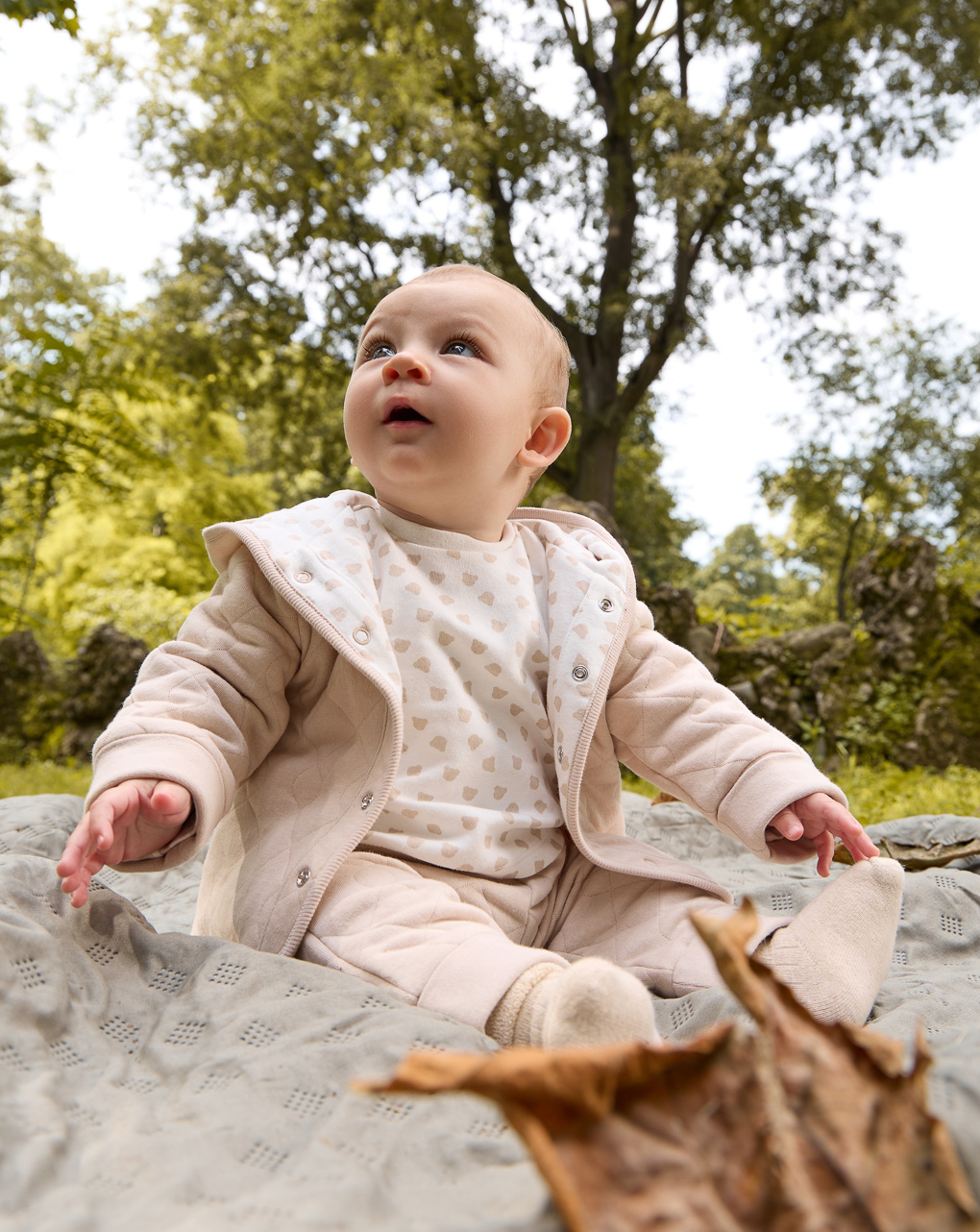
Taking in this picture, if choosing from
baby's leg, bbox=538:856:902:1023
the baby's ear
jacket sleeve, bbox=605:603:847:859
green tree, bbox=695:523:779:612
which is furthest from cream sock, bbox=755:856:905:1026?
green tree, bbox=695:523:779:612

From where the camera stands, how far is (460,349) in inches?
57.5

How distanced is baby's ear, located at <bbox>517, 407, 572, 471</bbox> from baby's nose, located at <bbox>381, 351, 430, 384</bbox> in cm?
28

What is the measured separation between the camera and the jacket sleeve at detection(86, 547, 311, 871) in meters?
1.11

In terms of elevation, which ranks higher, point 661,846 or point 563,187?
point 563,187

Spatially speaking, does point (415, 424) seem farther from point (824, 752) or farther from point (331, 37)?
point (331, 37)

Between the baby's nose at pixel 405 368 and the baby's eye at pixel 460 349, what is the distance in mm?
83

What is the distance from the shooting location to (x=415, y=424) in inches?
55.0

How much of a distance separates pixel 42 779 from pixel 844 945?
4053mm

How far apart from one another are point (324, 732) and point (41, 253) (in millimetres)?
13200

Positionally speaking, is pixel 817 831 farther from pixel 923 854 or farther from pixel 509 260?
pixel 509 260

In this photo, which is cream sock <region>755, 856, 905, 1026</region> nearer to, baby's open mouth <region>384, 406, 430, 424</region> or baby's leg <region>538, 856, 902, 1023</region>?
baby's leg <region>538, 856, 902, 1023</region>

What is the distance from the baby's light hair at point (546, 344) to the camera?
1559mm

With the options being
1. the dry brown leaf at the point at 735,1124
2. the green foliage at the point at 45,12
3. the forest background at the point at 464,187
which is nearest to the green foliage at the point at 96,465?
the forest background at the point at 464,187

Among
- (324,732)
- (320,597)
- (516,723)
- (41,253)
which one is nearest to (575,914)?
(516,723)
